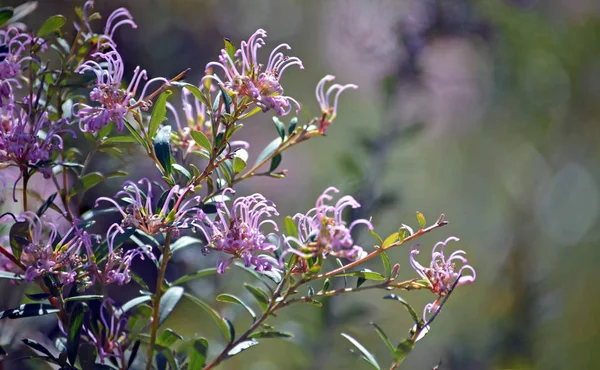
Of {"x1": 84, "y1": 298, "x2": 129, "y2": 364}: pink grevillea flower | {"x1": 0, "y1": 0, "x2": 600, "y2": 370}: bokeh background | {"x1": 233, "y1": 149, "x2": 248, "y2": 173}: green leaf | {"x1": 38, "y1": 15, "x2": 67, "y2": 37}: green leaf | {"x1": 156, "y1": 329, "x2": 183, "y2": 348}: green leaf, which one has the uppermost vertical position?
{"x1": 0, "y1": 0, "x2": 600, "y2": 370}: bokeh background

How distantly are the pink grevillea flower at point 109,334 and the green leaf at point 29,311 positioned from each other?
0.03m

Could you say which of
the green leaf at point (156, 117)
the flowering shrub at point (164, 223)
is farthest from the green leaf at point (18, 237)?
the green leaf at point (156, 117)

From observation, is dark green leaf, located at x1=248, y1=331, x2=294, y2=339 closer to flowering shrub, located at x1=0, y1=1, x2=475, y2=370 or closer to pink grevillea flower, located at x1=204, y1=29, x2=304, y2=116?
flowering shrub, located at x1=0, y1=1, x2=475, y2=370

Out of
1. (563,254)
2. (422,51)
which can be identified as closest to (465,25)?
(422,51)

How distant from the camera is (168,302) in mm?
442

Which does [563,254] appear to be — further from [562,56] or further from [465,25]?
[465,25]

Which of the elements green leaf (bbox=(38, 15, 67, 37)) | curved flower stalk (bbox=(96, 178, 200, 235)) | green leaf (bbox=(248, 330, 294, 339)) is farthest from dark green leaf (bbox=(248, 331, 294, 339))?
green leaf (bbox=(38, 15, 67, 37))

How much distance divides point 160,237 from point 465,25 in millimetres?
696

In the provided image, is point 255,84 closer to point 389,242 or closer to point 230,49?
point 230,49

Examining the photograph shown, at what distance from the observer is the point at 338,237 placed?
14.4 inches

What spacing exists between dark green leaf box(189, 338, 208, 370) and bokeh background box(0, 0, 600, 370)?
0.57 feet

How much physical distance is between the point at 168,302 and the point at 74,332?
7 cm

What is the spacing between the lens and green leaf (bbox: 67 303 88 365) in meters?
0.40

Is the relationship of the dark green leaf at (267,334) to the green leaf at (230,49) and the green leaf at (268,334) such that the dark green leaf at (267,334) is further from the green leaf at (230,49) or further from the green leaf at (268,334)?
the green leaf at (230,49)
